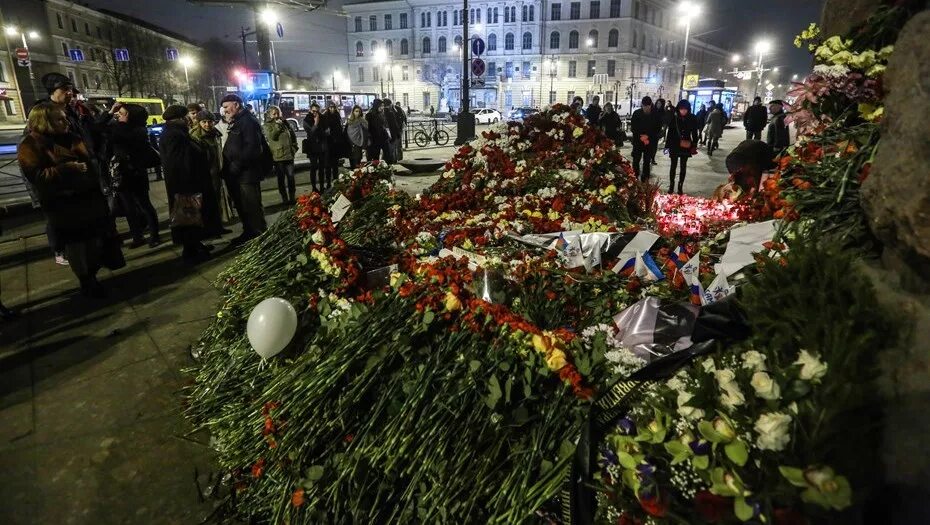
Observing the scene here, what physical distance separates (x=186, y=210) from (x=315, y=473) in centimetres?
462

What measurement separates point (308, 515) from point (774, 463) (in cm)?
182

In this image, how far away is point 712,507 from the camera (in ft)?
4.85

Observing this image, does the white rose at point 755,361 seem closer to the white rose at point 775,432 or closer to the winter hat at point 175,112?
the white rose at point 775,432

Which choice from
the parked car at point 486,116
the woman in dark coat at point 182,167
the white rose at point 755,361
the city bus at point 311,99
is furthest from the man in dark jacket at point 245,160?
the parked car at point 486,116

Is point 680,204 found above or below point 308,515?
above

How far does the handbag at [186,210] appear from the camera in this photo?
5836 mm

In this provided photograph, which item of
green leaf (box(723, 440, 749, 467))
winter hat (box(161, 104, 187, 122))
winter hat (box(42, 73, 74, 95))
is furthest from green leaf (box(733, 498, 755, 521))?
winter hat (box(42, 73, 74, 95))

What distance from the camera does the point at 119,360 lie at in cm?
396

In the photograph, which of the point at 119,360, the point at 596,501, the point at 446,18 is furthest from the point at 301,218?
the point at 446,18

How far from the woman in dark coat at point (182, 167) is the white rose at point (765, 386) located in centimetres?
600

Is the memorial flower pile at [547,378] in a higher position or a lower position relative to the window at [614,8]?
lower

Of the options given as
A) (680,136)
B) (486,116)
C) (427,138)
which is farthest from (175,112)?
(486,116)

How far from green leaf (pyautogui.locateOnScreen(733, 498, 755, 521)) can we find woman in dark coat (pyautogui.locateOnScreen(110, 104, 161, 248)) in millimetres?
7074

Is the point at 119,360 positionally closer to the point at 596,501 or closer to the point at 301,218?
the point at 301,218
